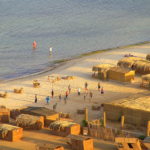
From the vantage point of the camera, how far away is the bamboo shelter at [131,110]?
1602 inches

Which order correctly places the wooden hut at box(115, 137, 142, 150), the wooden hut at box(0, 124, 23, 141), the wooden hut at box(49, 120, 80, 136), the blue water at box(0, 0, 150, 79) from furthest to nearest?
the blue water at box(0, 0, 150, 79)
the wooden hut at box(49, 120, 80, 136)
the wooden hut at box(0, 124, 23, 141)
the wooden hut at box(115, 137, 142, 150)

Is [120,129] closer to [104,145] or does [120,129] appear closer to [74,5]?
[104,145]

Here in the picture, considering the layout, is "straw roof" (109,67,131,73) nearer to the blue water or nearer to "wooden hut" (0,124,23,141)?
the blue water

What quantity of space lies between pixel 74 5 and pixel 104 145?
93653mm

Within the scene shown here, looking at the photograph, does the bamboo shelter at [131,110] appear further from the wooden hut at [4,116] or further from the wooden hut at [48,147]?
the wooden hut at [48,147]

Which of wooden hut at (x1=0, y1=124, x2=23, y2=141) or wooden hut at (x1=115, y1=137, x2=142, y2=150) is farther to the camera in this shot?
wooden hut at (x1=0, y1=124, x2=23, y2=141)

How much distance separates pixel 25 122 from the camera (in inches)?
1567

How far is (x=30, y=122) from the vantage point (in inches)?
1563

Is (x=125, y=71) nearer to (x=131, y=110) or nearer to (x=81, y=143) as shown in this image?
(x=131, y=110)

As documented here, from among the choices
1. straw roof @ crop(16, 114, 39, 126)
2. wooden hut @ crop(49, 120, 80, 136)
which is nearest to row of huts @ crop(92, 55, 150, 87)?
wooden hut @ crop(49, 120, 80, 136)

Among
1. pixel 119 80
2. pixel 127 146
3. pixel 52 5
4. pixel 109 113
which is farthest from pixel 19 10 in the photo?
pixel 127 146

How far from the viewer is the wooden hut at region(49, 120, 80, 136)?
125 ft

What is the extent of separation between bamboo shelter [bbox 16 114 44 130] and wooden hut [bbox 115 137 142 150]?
274 inches

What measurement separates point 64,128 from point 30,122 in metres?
2.81
